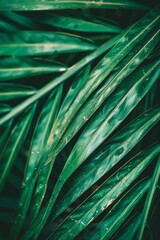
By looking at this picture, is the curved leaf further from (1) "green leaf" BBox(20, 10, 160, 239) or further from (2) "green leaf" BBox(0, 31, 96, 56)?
(2) "green leaf" BBox(0, 31, 96, 56)

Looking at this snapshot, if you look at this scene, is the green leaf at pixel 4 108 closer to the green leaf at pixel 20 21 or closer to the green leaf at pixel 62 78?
the green leaf at pixel 62 78

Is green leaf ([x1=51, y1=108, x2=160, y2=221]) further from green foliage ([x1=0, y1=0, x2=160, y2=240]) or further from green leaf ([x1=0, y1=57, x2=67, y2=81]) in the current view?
green leaf ([x1=0, y1=57, x2=67, y2=81])

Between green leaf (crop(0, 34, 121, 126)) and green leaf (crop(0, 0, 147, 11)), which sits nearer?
green leaf (crop(0, 0, 147, 11))

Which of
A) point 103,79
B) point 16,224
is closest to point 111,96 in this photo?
point 103,79

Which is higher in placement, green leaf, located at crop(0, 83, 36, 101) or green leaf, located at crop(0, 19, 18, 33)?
green leaf, located at crop(0, 19, 18, 33)

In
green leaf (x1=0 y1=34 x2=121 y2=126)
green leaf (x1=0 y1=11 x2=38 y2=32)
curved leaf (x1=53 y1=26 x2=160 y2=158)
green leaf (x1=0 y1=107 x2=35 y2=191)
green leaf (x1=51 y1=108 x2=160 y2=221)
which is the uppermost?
green leaf (x1=0 y1=11 x2=38 y2=32)

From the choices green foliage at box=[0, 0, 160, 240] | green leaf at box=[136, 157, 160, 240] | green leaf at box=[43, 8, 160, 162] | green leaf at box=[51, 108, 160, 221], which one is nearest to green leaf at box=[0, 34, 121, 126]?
green foliage at box=[0, 0, 160, 240]

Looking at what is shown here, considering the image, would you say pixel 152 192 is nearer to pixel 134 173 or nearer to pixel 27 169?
pixel 134 173
